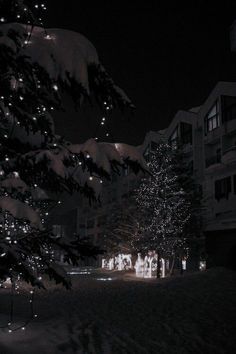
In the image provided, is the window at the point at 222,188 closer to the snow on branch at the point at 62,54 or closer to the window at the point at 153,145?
the window at the point at 153,145

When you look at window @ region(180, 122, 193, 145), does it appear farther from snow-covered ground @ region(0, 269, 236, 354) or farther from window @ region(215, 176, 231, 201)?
snow-covered ground @ region(0, 269, 236, 354)

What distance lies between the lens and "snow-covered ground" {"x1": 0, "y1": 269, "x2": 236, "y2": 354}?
377 inches

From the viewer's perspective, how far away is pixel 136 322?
1252 centimetres

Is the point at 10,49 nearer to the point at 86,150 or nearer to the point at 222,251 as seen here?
the point at 86,150

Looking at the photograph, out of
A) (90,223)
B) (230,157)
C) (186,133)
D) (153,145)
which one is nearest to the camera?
(230,157)

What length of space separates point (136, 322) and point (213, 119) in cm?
2739

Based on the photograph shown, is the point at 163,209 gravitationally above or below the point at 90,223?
below

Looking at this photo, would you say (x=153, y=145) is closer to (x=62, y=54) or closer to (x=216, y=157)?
(x=216, y=157)

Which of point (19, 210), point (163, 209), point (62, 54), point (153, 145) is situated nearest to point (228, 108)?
point (163, 209)

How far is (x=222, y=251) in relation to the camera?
2286cm

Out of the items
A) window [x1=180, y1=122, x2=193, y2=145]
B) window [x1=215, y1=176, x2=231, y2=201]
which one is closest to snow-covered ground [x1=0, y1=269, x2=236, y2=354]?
window [x1=215, y1=176, x2=231, y2=201]

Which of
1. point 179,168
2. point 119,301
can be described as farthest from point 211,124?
point 119,301

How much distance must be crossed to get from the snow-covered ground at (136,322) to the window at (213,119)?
19462 mm

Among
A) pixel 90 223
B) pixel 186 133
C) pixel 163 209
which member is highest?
pixel 186 133
